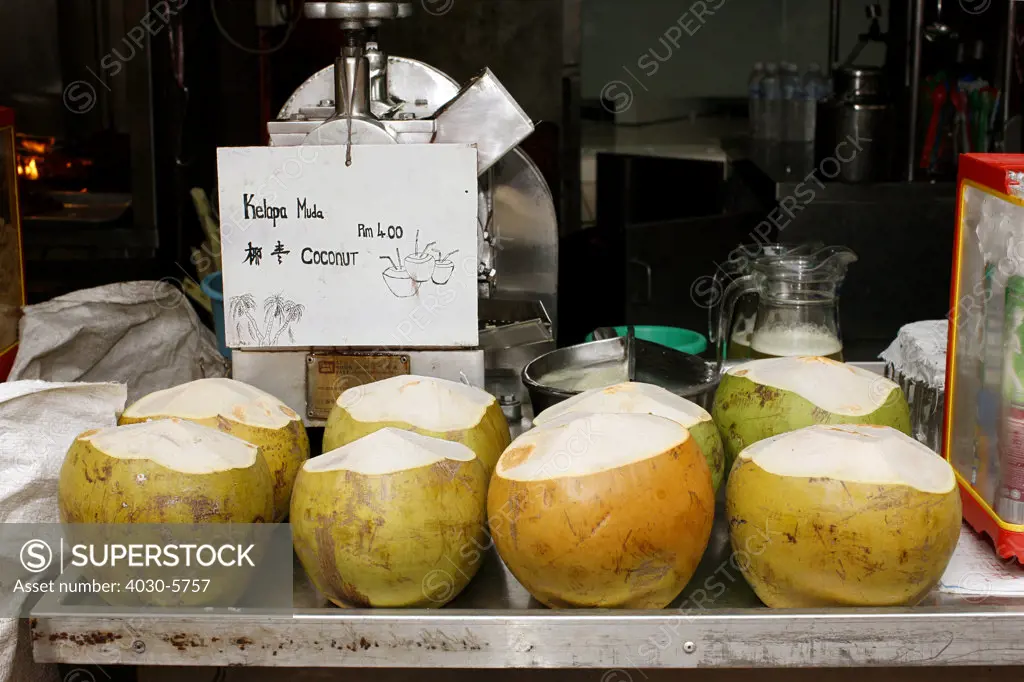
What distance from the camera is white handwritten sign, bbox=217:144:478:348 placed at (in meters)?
1.56

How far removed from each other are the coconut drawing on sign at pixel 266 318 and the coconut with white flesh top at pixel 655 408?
44 centimetres

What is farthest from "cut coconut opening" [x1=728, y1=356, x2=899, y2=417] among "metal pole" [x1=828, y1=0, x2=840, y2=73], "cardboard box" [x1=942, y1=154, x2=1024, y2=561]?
"metal pole" [x1=828, y1=0, x2=840, y2=73]

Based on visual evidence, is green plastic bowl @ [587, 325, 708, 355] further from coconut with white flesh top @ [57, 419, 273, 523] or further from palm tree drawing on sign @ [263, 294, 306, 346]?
coconut with white flesh top @ [57, 419, 273, 523]

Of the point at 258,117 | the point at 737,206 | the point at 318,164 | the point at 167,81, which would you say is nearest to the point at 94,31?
the point at 167,81

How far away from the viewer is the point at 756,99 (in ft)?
13.0

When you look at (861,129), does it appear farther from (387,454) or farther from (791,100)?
(387,454)

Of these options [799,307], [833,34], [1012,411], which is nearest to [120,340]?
[799,307]

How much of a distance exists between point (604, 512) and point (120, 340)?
126 centimetres

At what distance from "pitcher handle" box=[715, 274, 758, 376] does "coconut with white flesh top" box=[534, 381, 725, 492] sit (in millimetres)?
476

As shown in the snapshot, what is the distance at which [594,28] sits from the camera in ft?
12.6

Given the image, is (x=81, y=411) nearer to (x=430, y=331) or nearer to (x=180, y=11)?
(x=430, y=331)

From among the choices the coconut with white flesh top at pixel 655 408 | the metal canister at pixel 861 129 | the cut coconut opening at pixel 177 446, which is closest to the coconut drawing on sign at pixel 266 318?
the cut coconut opening at pixel 177 446

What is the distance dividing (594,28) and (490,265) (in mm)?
2352

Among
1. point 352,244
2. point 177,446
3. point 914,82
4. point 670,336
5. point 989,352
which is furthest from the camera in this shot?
point 914,82
